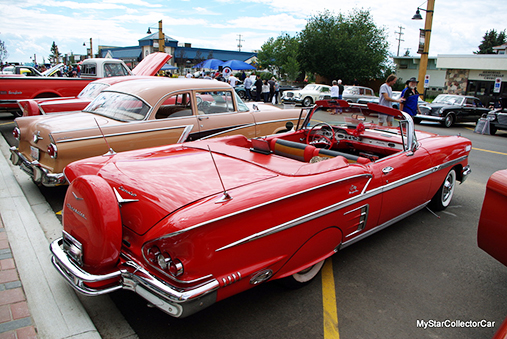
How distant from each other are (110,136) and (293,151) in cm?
259

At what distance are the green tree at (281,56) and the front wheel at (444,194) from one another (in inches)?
1208

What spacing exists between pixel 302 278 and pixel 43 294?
2.04 m

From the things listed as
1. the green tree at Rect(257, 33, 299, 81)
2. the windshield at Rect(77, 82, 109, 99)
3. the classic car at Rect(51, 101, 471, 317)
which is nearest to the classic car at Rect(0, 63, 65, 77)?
the windshield at Rect(77, 82, 109, 99)

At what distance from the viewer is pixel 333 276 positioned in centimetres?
322

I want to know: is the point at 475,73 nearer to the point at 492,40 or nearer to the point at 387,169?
the point at 387,169

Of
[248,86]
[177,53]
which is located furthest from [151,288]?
[177,53]

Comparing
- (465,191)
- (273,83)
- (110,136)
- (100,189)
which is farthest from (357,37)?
(100,189)

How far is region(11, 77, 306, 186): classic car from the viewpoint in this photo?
4.47 metres

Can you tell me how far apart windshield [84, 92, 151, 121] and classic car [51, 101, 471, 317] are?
187cm

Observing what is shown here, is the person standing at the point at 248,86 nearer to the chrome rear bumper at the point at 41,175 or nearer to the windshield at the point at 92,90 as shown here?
the windshield at the point at 92,90

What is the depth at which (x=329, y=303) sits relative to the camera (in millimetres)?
2828

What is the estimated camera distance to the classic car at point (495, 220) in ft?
9.17

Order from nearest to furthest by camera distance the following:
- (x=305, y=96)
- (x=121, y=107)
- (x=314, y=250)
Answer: (x=314, y=250) < (x=121, y=107) < (x=305, y=96)

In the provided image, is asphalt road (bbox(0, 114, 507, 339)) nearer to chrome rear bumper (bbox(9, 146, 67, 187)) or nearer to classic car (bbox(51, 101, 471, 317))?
classic car (bbox(51, 101, 471, 317))
